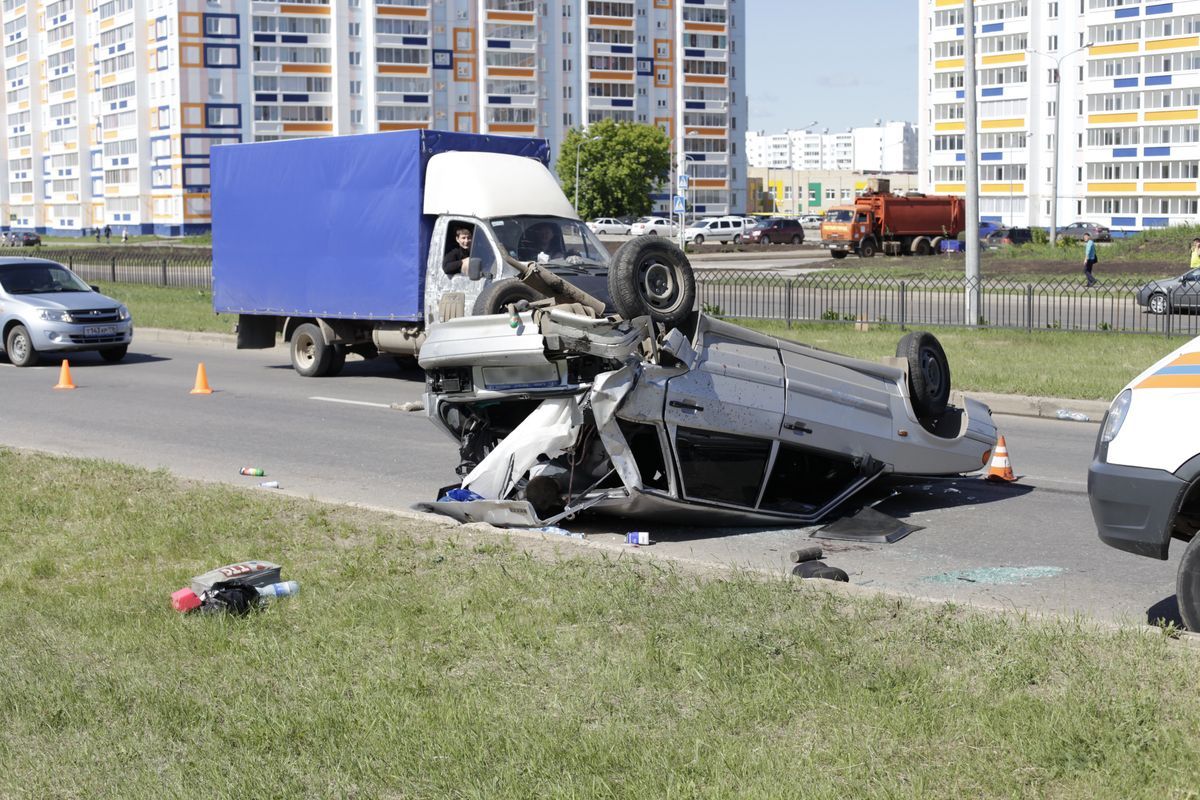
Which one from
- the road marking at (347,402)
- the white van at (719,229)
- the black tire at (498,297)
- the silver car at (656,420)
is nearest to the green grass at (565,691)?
the silver car at (656,420)

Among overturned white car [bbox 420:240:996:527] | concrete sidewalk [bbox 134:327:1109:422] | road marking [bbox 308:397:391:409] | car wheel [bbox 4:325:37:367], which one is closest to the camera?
overturned white car [bbox 420:240:996:527]

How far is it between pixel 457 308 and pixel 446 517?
7.93m

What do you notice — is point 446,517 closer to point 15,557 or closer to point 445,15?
point 15,557

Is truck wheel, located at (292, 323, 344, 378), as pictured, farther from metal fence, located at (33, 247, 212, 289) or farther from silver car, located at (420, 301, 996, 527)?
metal fence, located at (33, 247, 212, 289)

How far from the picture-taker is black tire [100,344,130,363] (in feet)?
70.5

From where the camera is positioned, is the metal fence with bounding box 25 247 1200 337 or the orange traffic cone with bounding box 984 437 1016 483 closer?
the orange traffic cone with bounding box 984 437 1016 483

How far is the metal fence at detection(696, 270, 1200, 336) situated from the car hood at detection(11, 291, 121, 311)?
11585mm

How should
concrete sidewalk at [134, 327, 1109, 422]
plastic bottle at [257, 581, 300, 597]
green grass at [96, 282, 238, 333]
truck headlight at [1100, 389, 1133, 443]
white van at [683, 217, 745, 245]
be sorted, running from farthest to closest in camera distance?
1. white van at [683, 217, 745, 245]
2. green grass at [96, 282, 238, 333]
3. concrete sidewalk at [134, 327, 1109, 422]
4. plastic bottle at [257, 581, 300, 597]
5. truck headlight at [1100, 389, 1133, 443]

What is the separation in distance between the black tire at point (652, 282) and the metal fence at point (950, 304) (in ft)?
52.9

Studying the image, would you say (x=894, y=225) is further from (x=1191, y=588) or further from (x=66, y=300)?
(x=1191, y=588)

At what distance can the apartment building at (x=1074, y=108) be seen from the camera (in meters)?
102

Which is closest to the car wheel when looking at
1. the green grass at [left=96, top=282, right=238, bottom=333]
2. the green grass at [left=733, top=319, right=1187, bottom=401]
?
the green grass at [left=96, top=282, right=238, bottom=333]

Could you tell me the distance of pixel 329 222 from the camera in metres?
18.8

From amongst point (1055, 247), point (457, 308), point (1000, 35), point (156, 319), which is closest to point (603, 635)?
point (457, 308)
